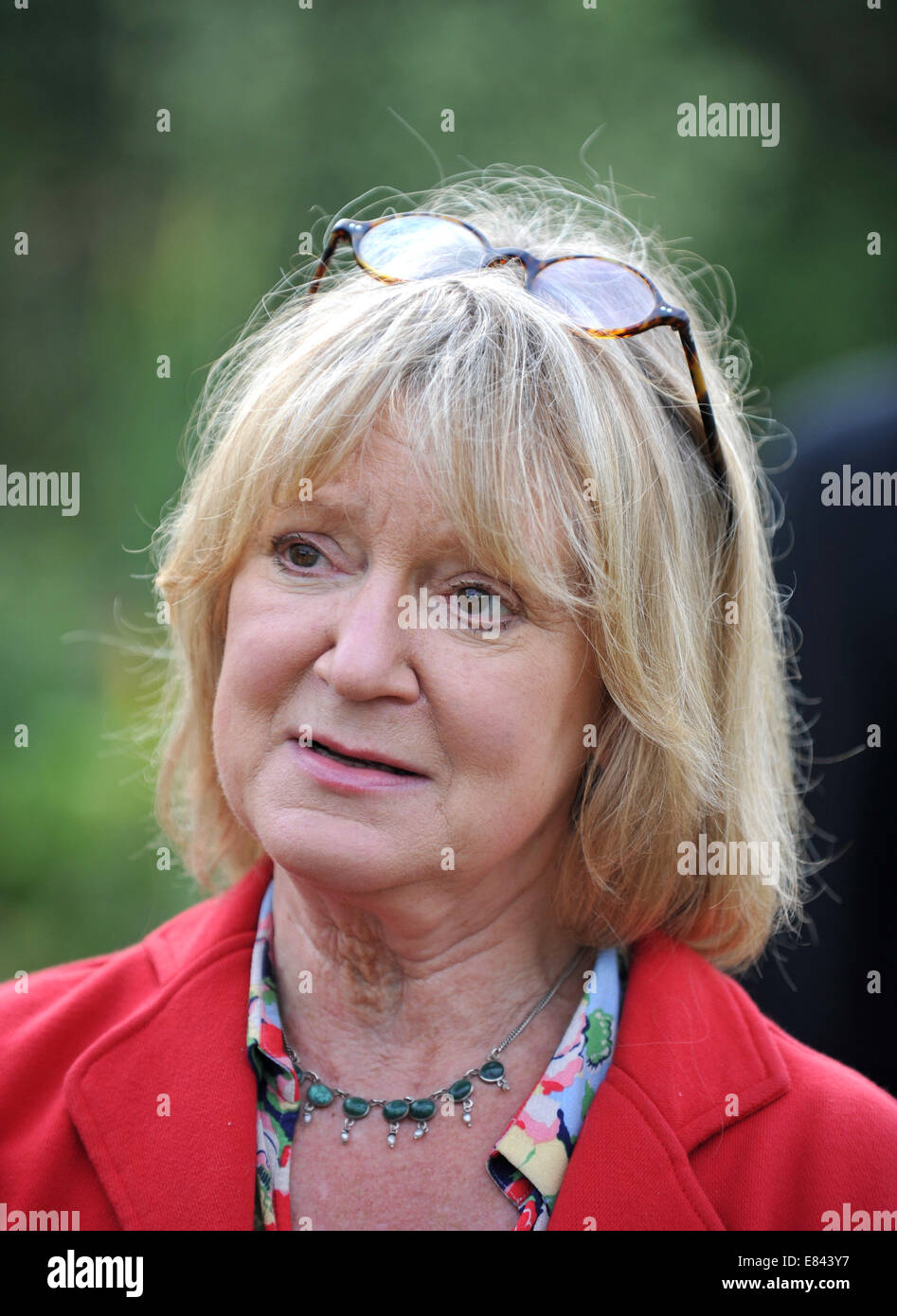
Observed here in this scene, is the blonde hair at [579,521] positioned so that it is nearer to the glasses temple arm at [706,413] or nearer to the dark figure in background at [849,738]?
the glasses temple arm at [706,413]

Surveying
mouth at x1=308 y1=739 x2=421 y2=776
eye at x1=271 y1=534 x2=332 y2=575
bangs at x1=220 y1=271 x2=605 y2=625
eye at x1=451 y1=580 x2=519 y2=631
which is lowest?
mouth at x1=308 y1=739 x2=421 y2=776

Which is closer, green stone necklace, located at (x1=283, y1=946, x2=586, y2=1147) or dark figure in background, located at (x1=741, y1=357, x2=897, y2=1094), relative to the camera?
green stone necklace, located at (x1=283, y1=946, x2=586, y2=1147)

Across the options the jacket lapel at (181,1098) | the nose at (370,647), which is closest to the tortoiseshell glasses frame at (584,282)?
the nose at (370,647)

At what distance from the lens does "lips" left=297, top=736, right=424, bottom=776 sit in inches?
73.2

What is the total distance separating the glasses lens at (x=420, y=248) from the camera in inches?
85.4

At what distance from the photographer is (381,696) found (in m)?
1.85

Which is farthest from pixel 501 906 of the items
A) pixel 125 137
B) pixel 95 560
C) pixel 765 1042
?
pixel 125 137

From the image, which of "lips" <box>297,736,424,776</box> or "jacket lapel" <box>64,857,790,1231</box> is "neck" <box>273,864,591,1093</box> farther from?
"lips" <box>297,736,424,776</box>

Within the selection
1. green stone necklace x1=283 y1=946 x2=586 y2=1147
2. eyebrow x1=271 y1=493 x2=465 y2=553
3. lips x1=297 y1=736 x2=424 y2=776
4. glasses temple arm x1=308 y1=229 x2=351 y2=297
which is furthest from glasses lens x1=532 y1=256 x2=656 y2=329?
green stone necklace x1=283 y1=946 x2=586 y2=1147

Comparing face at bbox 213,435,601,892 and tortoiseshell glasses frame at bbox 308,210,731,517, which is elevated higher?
tortoiseshell glasses frame at bbox 308,210,731,517

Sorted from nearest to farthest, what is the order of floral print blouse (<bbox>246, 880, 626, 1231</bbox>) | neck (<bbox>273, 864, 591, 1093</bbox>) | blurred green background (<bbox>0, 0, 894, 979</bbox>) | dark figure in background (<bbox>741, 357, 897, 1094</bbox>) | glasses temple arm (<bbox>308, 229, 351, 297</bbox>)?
floral print blouse (<bbox>246, 880, 626, 1231</bbox>), neck (<bbox>273, 864, 591, 1093</bbox>), glasses temple arm (<bbox>308, 229, 351, 297</bbox>), dark figure in background (<bbox>741, 357, 897, 1094</bbox>), blurred green background (<bbox>0, 0, 894, 979</bbox>)

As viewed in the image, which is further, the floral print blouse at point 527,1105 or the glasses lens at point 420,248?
the glasses lens at point 420,248

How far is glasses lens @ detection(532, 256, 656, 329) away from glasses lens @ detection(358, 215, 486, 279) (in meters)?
0.15

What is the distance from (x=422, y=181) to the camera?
16.4ft
